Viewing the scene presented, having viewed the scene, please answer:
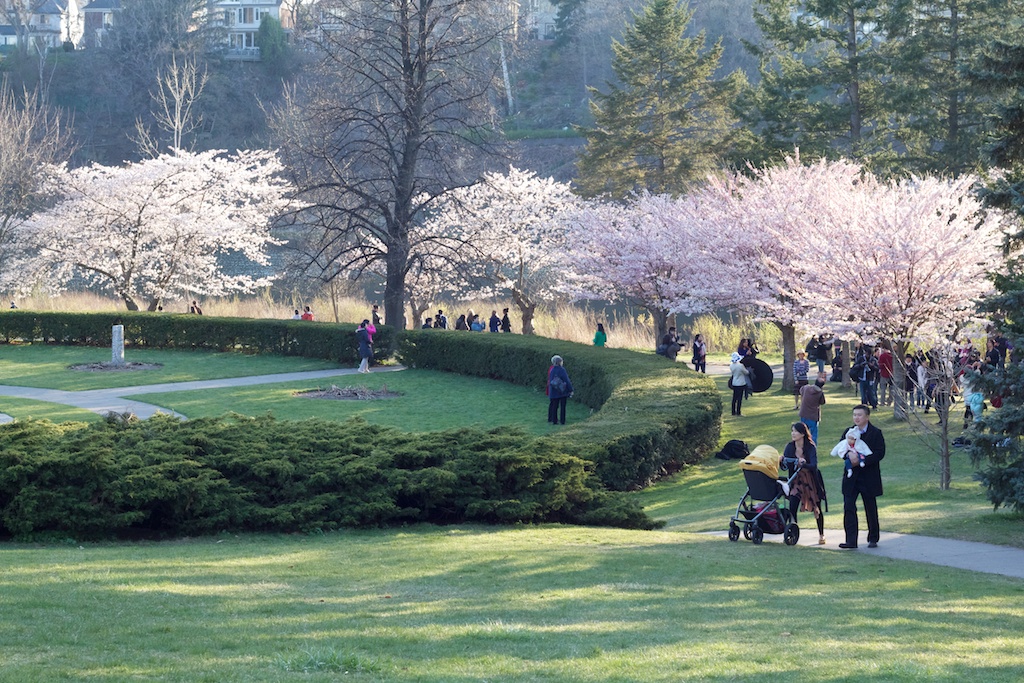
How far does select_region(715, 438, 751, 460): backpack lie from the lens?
1820cm

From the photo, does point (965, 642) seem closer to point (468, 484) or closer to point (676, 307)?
point (468, 484)

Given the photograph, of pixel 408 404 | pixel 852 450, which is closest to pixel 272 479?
pixel 852 450

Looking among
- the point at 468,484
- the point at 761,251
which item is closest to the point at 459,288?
the point at 761,251

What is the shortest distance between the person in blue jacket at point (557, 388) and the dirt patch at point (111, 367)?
13.6 m

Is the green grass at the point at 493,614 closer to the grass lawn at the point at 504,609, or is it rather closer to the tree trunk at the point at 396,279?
the grass lawn at the point at 504,609

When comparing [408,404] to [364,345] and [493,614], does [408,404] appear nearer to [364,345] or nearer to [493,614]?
[364,345]

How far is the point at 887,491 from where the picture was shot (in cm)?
1474

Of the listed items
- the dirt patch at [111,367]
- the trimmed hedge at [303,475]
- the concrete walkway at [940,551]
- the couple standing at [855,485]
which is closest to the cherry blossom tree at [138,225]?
the dirt patch at [111,367]

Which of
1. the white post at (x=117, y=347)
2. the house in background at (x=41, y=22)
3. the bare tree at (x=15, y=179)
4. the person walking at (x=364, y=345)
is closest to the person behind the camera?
the person walking at (x=364, y=345)

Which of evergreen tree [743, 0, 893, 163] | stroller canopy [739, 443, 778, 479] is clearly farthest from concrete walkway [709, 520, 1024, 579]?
evergreen tree [743, 0, 893, 163]

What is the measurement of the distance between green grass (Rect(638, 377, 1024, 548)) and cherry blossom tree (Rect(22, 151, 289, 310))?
23538 mm

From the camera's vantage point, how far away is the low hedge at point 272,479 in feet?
34.5

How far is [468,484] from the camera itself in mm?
12047

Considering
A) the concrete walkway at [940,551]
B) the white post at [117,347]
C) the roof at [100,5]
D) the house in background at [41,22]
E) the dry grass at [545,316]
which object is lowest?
the concrete walkway at [940,551]
